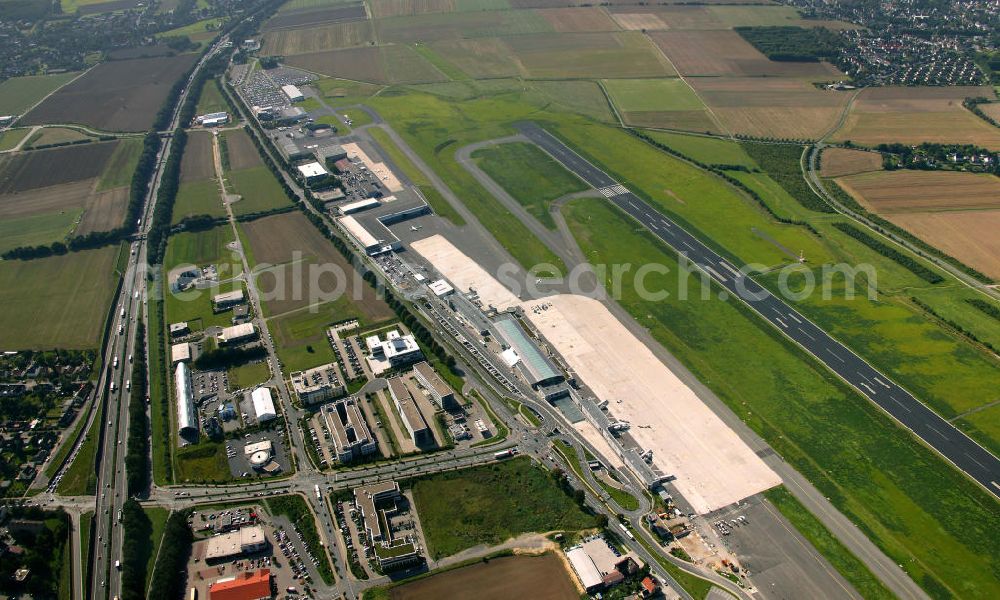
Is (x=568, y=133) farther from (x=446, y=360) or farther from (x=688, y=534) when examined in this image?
(x=688, y=534)

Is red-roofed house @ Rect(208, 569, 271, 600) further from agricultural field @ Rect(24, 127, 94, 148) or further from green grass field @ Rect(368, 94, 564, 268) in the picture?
agricultural field @ Rect(24, 127, 94, 148)

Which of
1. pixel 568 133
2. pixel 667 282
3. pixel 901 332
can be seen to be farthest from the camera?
pixel 568 133

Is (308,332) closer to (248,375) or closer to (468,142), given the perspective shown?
(248,375)

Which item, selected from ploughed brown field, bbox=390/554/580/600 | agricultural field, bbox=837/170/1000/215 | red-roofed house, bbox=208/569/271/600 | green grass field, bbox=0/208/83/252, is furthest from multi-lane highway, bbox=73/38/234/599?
agricultural field, bbox=837/170/1000/215

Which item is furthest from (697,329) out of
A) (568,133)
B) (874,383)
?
(568,133)

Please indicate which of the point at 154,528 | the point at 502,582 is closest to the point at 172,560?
the point at 154,528
